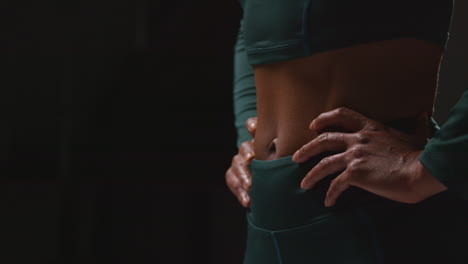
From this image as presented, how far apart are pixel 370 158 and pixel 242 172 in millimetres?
341

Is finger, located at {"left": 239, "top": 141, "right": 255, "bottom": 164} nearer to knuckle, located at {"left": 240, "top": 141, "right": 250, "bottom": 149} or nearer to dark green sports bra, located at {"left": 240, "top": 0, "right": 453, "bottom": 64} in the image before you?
knuckle, located at {"left": 240, "top": 141, "right": 250, "bottom": 149}

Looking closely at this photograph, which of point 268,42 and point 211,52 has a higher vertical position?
point 268,42

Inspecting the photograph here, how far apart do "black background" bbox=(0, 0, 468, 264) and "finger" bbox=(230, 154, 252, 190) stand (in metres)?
1.95

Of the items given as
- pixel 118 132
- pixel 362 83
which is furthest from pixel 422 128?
pixel 118 132

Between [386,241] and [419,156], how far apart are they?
113mm

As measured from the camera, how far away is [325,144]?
0.67 meters

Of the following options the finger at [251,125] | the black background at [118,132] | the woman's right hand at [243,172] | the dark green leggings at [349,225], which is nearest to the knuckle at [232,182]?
the woman's right hand at [243,172]

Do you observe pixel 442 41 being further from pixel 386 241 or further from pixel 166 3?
pixel 166 3

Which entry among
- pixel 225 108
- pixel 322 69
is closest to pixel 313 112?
pixel 322 69

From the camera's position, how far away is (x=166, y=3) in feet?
13.1

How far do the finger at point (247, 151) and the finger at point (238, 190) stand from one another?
5 centimetres

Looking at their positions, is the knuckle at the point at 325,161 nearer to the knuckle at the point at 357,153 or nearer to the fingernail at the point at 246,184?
the knuckle at the point at 357,153

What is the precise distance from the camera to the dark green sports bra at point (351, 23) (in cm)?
67

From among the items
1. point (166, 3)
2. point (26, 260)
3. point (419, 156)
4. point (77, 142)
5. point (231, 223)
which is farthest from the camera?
point (166, 3)
